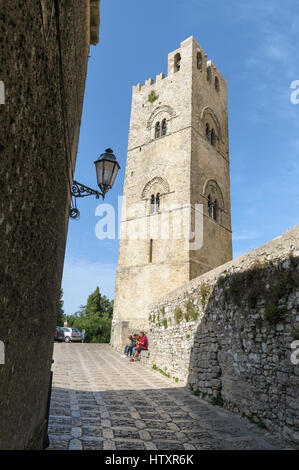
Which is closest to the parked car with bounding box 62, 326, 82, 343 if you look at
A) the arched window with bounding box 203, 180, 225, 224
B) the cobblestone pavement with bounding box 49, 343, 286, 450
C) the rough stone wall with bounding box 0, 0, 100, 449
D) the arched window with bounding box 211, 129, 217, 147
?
the arched window with bounding box 203, 180, 225, 224

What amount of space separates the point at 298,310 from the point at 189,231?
10.6 m

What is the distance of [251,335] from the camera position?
4.91m

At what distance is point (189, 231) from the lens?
14.5 m

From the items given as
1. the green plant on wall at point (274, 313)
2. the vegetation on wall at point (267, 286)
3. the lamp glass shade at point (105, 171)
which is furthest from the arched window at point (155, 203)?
the green plant on wall at point (274, 313)

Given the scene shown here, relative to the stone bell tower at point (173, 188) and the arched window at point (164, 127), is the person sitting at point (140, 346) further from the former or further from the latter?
the arched window at point (164, 127)

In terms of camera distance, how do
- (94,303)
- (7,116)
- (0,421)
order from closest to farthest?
1. (7,116)
2. (0,421)
3. (94,303)

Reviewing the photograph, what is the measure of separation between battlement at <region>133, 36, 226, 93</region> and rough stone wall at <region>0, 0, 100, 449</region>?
17.8 meters

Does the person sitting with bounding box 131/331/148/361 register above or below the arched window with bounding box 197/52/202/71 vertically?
below

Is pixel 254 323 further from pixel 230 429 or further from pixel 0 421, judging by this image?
pixel 0 421

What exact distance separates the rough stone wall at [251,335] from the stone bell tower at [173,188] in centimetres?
701

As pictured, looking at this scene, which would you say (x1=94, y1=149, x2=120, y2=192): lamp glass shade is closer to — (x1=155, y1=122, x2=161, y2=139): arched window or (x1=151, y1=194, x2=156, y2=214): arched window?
(x1=151, y1=194, x2=156, y2=214): arched window

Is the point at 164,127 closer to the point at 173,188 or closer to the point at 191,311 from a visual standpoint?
the point at 173,188

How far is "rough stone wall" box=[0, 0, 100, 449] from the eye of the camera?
3.76ft

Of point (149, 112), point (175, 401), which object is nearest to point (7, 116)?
point (175, 401)
